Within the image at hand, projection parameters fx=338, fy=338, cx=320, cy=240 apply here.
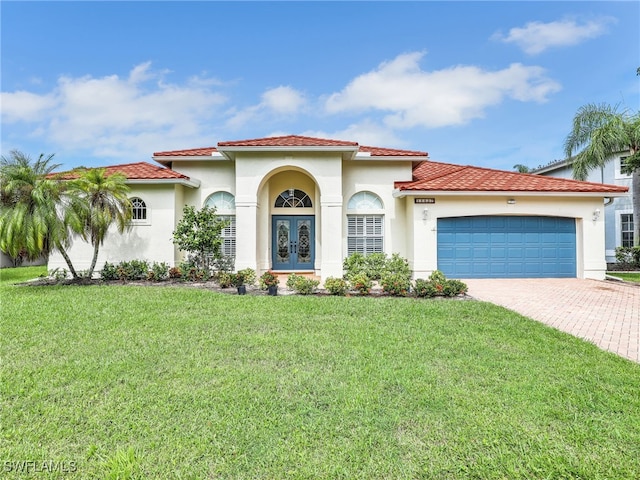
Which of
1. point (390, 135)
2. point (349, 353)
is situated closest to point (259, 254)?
point (349, 353)

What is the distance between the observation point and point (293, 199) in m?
16.5

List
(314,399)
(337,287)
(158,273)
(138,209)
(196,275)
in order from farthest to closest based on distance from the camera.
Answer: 1. (138,209)
2. (158,273)
3. (196,275)
4. (337,287)
5. (314,399)

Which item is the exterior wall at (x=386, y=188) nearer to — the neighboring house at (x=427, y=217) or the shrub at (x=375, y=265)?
the neighboring house at (x=427, y=217)

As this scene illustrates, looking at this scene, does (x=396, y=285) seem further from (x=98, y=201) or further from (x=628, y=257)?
(x=628, y=257)

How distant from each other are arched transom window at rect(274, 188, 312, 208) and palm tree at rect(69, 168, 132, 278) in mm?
6570

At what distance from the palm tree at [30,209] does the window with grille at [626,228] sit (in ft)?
91.8

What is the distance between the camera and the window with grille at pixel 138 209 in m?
14.6

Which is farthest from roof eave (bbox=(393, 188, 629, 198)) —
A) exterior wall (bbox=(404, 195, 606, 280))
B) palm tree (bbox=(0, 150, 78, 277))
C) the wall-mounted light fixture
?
palm tree (bbox=(0, 150, 78, 277))

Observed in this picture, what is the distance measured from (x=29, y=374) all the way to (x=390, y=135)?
27.7 meters

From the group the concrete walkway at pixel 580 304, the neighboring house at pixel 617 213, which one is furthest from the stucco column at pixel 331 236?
the neighboring house at pixel 617 213

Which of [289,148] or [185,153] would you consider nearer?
[289,148]

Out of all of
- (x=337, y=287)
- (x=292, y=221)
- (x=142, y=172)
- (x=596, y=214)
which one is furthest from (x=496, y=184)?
(x=142, y=172)

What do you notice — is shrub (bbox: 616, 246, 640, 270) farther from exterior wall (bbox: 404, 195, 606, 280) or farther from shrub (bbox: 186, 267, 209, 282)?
shrub (bbox: 186, 267, 209, 282)

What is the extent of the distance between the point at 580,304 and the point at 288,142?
11.4 m
